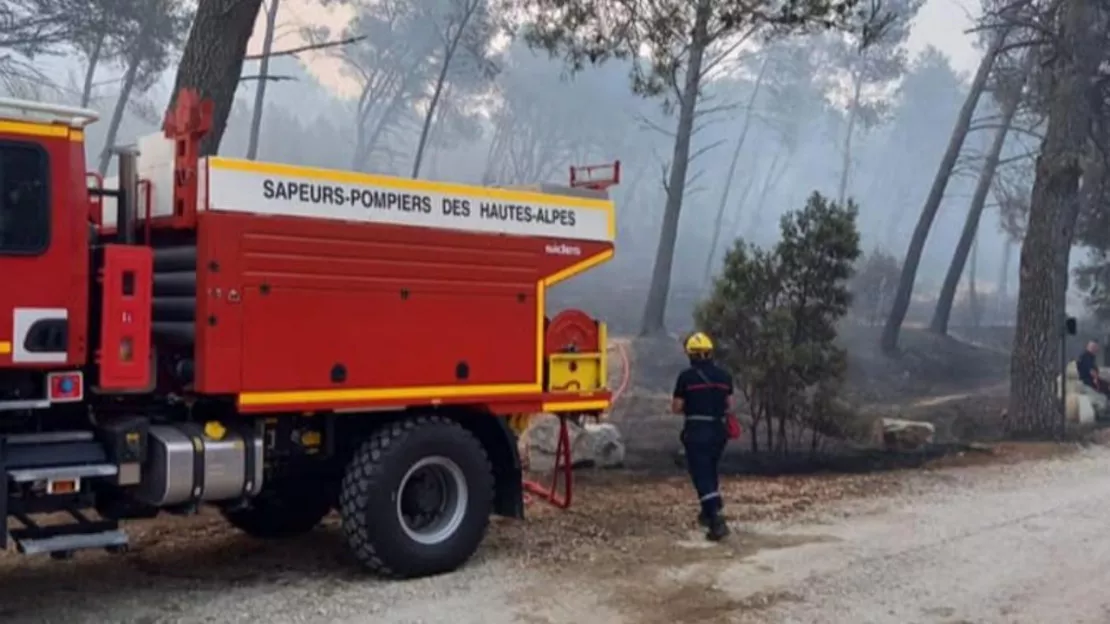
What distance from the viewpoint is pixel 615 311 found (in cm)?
4491

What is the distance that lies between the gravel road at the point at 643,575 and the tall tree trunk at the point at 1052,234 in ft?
23.0

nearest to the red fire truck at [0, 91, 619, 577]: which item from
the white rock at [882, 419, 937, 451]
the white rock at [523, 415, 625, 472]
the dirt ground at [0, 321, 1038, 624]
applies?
the dirt ground at [0, 321, 1038, 624]

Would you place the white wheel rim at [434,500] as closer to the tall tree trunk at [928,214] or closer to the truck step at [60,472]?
the truck step at [60,472]

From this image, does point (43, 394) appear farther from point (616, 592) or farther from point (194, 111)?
point (616, 592)

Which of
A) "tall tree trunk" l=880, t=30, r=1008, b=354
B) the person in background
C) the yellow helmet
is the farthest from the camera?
"tall tree trunk" l=880, t=30, r=1008, b=354

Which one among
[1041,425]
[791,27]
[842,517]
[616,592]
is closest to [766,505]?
[842,517]

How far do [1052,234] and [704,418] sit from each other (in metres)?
10.4

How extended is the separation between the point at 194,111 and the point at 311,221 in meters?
0.94

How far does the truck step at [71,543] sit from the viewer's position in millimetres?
6406

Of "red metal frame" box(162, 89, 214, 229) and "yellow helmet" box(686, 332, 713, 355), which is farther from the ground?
"red metal frame" box(162, 89, 214, 229)

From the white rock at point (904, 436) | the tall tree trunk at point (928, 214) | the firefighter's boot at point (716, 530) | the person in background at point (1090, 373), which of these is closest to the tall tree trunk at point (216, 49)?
the firefighter's boot at point (716, 530)

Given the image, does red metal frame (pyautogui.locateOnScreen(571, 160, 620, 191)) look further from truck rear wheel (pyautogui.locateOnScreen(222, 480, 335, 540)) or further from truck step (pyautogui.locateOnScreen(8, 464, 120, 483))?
truck step (pyautogui.locateOnScreen(8, 464, 120, 483))

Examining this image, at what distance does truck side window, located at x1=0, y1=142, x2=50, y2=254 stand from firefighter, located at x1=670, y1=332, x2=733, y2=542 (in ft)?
16.1

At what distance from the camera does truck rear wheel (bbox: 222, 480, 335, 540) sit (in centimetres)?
852
